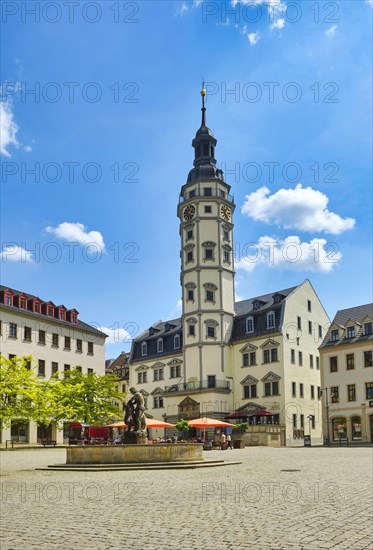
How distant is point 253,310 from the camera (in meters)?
71.2

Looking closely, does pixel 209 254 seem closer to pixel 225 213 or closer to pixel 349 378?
pixel 225 213

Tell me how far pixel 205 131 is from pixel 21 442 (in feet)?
147

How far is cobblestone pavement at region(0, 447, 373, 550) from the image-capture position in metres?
8.91

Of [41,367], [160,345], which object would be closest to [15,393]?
[41,367]

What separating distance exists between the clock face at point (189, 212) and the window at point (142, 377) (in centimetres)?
2238

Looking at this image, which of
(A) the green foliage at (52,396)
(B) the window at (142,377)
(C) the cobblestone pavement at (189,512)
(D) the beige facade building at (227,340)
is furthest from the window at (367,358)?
(C) the cobblestone pavement at (189,512)

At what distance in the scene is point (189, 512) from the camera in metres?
11.7

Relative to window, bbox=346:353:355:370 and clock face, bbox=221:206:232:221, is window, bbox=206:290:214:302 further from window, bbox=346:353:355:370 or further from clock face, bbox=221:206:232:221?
window, bbox=346:353:355:370

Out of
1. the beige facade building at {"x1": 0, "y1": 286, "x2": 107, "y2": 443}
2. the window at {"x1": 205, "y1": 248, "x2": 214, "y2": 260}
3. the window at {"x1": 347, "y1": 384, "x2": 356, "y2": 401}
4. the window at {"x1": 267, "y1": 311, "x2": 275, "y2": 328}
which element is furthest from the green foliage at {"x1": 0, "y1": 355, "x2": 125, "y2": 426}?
the window at {"x1": 347, "y1": 384, "x2": 356, "y2": 401}

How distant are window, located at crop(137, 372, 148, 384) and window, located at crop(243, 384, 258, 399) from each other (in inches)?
726

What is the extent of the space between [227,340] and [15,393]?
96.0ft

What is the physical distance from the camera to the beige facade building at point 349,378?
2162 inches

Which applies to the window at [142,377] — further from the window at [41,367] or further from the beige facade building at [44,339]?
the window at [41,367]

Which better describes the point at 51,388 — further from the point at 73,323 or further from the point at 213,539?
the point at 213,539
